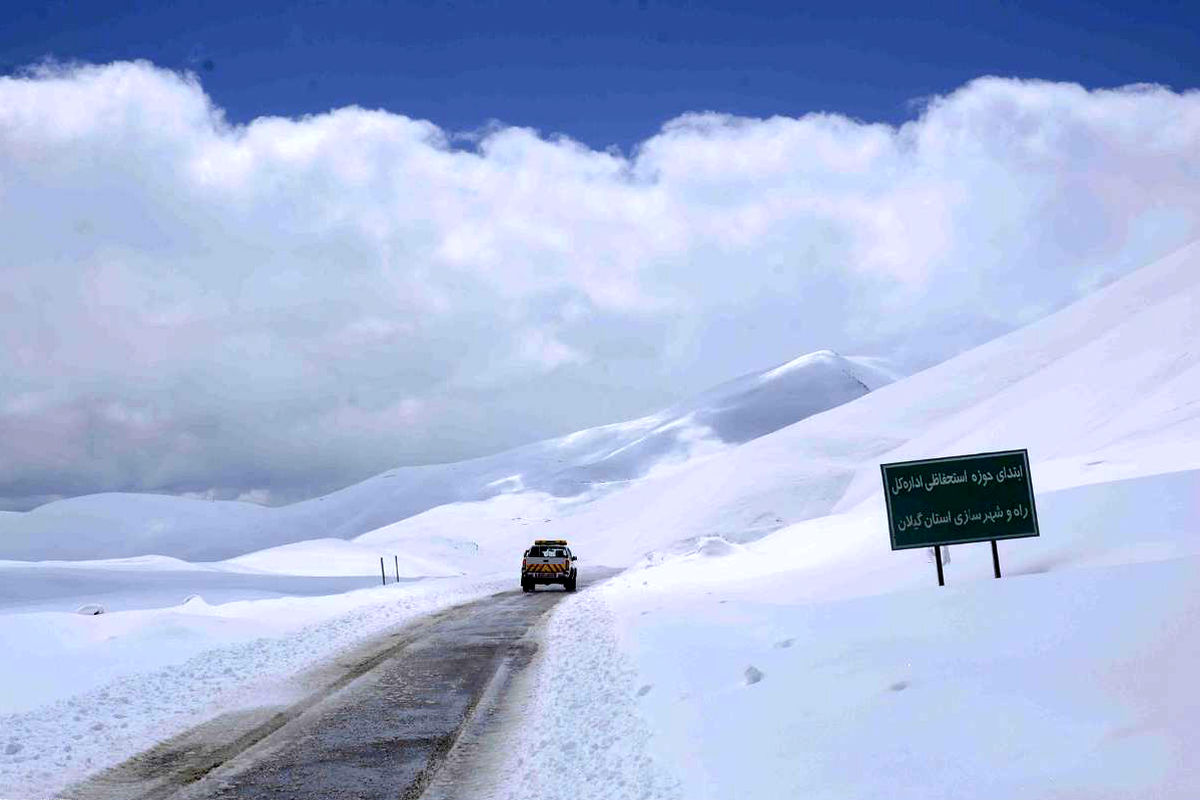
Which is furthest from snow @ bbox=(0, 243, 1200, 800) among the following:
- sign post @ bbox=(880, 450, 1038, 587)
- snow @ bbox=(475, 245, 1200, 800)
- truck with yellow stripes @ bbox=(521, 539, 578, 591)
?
truck with yellow stripes @ bbox=(521, 539, 578, 591)

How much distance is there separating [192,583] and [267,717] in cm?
3652

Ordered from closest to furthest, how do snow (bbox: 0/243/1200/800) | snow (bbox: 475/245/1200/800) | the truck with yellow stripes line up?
1. snow (bbox: 475/245/1200/800)
2. snow (bbox: 0/243/1200/800)
3. the truck with yellow stripes

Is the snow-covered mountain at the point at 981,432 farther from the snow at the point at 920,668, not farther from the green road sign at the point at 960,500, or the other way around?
the green road sign at the point at 960,500

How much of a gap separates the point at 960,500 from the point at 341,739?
9913 mm

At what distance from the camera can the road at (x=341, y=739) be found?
33.0ft

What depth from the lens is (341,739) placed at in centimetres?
1228

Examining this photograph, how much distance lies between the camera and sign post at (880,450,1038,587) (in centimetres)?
1620

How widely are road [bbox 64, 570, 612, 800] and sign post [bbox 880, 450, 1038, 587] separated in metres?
6.84

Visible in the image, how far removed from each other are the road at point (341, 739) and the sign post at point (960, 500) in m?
6.84

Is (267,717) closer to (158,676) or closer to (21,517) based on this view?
(158,676)

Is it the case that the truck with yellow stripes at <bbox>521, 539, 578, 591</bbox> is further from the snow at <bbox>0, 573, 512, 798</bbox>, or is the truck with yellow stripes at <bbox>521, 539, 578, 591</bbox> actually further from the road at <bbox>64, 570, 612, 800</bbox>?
the road at <bbox>64, 570, 612, 800</bbox>

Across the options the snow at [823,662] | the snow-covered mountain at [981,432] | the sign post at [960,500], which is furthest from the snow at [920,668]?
the snow-covered mountain at [981,432]

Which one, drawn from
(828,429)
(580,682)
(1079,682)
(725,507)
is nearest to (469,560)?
(725,507)

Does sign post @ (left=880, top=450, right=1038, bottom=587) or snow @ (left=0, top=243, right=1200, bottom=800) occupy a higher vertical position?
sign post @ (left=880, top=450, right=1038, bottom=587)
